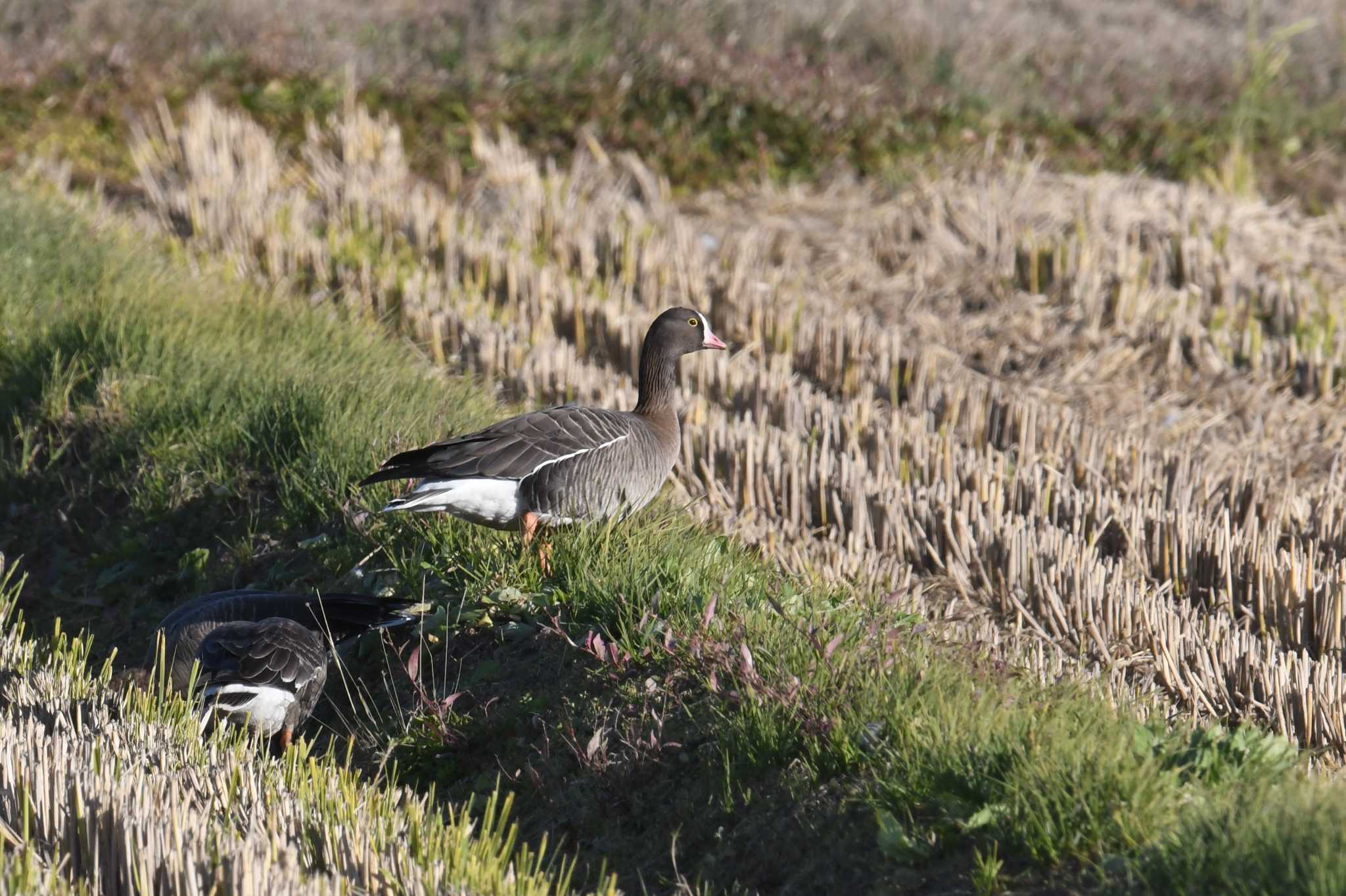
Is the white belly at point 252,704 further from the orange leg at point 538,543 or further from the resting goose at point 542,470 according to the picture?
the orange leg at point 538,543

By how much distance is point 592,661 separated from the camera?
5.32 m

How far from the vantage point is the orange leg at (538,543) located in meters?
5.88

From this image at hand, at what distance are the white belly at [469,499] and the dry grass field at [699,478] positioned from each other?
276mm

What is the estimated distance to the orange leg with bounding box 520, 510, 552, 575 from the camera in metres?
5.88

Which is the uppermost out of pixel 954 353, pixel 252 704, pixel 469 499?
pixel 469 499

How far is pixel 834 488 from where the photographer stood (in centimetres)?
733

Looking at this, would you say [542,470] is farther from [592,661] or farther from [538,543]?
[592,661]

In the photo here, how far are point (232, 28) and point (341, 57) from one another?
5.07ft

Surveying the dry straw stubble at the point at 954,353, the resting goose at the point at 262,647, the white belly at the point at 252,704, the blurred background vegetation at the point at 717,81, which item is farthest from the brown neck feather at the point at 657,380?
the blurred background vegetation at the point at 717,81

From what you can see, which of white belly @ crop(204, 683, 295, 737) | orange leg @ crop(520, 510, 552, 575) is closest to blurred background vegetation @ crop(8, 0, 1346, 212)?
orange leg @ crop(520, 510, 552, 575)

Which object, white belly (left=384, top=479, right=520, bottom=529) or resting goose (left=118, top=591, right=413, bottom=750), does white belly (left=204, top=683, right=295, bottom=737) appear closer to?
resting goose (left=118, top=591, right=413, bottom=750)

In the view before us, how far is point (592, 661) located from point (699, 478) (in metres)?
2.58

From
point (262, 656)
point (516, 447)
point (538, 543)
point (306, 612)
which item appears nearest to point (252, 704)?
point (262, 656)

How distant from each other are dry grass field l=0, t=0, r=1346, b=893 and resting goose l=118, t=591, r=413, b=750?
19 centimetres
